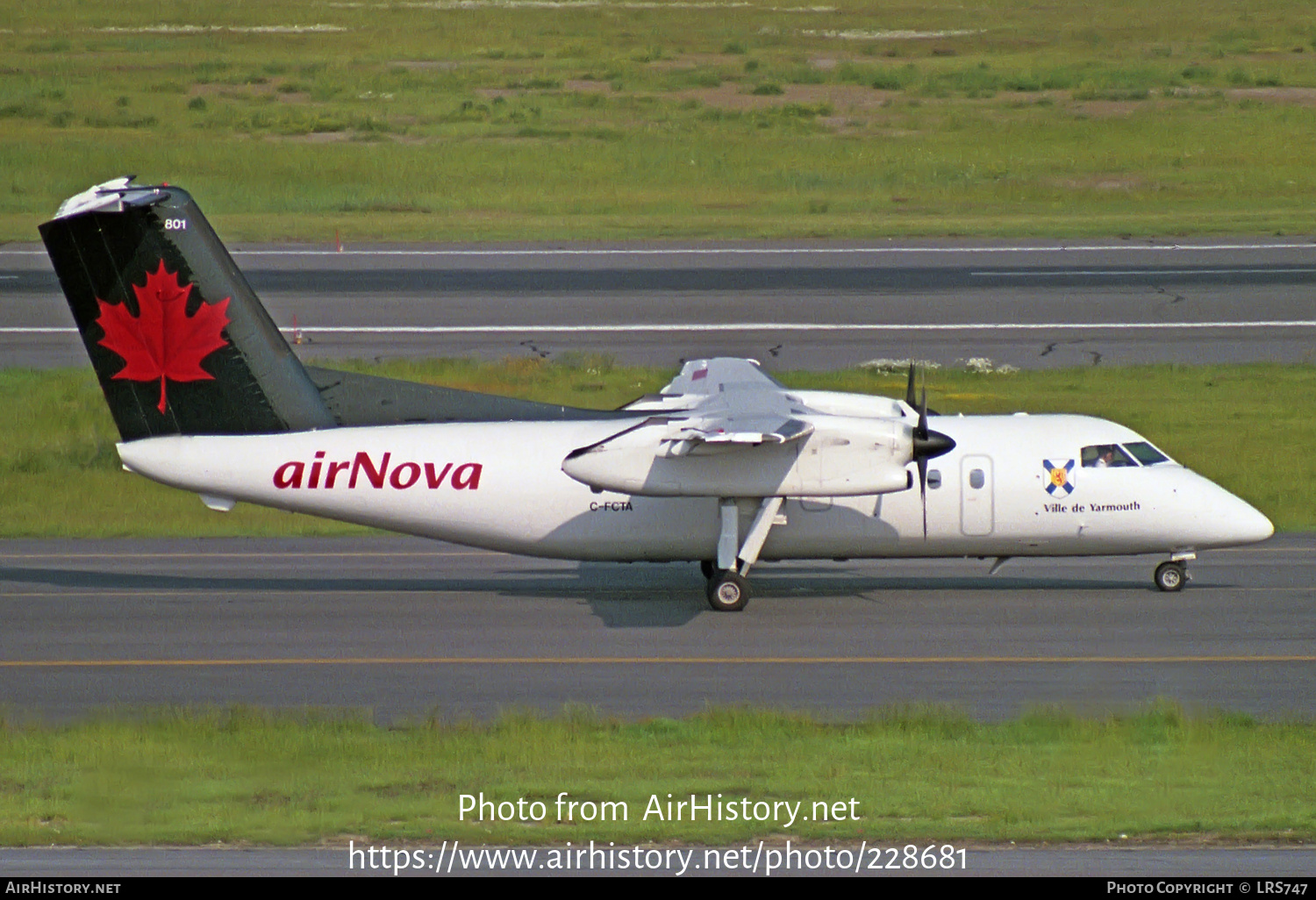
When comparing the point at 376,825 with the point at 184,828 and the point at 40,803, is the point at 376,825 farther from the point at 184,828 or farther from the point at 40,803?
the point at 40,803

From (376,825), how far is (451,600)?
9802 millimetres

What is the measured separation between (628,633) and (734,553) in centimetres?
188

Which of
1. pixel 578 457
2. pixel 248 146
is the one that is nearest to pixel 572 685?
pixel 578 457

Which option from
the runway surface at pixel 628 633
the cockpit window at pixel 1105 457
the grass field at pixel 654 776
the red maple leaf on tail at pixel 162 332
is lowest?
the grass field at pixel 654 776

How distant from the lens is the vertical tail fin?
2242 centimetres

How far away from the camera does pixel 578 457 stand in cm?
2166

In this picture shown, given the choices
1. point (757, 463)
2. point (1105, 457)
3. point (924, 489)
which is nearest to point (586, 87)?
point (1105, 457)

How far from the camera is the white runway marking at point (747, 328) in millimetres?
43750

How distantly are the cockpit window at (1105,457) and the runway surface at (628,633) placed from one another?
1.84 meters

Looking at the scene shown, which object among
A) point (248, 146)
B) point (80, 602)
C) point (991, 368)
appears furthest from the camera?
point (248, 146)

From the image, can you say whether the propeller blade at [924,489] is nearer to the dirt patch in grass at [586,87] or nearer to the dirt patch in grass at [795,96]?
the dirt patch in grass at [795,96]

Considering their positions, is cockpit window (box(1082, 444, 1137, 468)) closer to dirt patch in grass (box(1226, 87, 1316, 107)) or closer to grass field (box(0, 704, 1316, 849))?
grass field (box(0, 704, 1316, 849))

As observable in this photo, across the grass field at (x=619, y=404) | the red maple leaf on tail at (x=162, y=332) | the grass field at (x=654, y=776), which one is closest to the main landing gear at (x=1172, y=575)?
the grass field at (x=619, y=404)

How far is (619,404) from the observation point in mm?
35938
